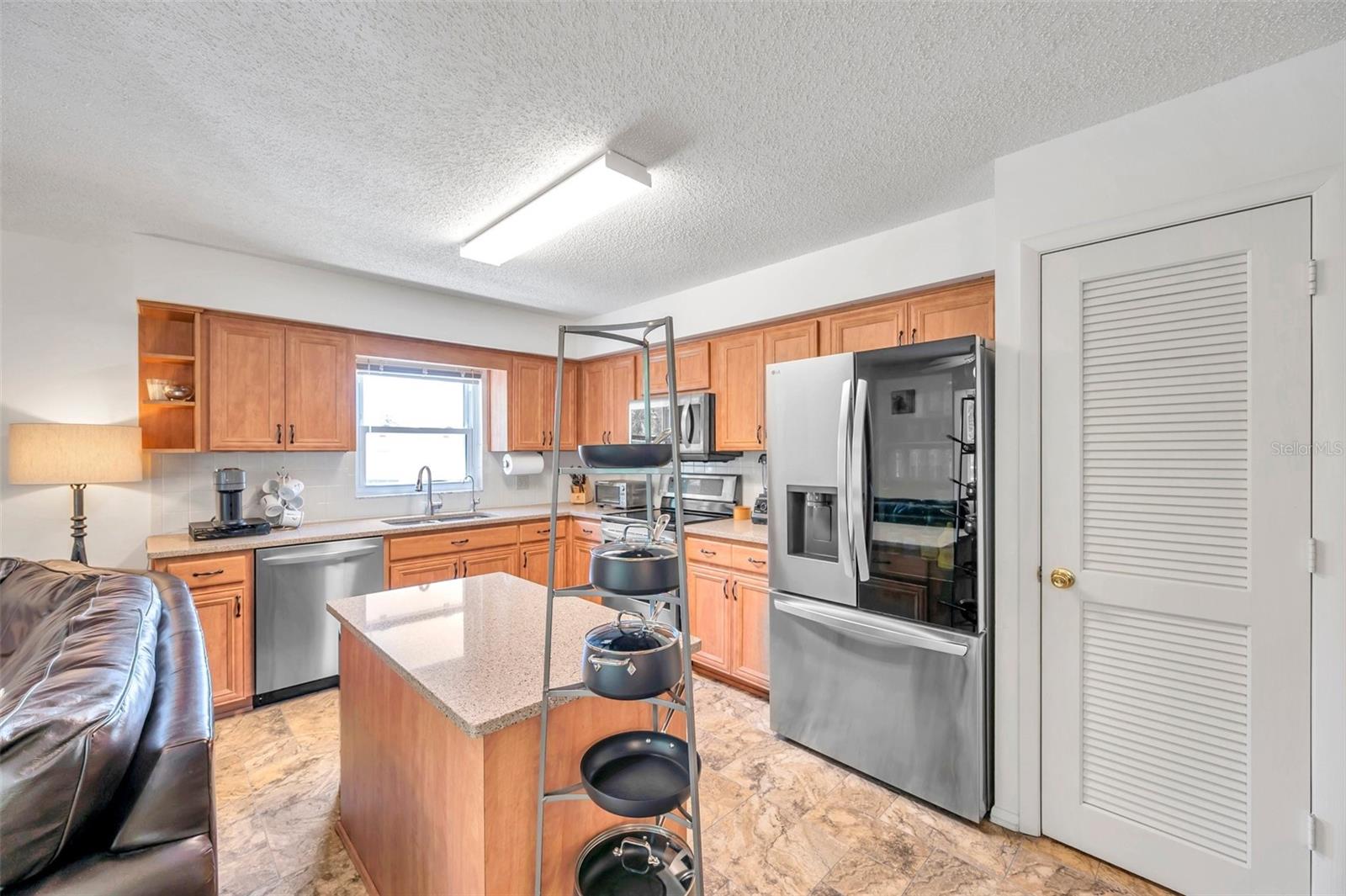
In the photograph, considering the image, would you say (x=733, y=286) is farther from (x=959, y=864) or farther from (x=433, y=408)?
(x=959, y=864)

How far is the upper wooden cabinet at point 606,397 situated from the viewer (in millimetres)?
4430

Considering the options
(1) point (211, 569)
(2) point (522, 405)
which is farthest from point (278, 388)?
(2) point (522, 405)

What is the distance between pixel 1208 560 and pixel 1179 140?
1329 mm

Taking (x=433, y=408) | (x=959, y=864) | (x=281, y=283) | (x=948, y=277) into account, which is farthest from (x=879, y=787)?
(x=281, y=283)

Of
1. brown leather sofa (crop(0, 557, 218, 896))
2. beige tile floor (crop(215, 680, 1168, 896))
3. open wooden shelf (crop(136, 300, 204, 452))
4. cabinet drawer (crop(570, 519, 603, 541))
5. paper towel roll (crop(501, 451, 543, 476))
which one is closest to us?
brown leather sofa (crop(0, 557, 218, 896))

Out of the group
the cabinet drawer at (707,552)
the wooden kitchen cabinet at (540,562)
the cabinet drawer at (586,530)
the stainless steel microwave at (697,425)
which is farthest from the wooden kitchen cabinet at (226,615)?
the cabinet drawer at (707,552)

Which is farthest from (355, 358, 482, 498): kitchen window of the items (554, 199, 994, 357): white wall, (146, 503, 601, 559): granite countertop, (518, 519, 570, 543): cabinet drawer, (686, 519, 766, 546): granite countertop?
(686, 519, 766, 546): granite countertop

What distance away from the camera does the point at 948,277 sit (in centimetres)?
257

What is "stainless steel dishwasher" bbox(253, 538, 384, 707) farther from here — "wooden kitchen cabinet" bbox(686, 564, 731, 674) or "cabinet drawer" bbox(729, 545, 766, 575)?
"cabinet drawer" bbox(729, 545, 766, 575)

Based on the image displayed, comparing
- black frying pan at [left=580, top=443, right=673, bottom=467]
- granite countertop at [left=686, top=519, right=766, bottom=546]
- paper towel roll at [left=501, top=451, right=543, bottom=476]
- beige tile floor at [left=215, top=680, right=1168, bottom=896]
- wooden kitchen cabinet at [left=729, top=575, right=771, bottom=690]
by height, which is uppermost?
black frying pan at [left=580, top=443, right=673, bottom=467]

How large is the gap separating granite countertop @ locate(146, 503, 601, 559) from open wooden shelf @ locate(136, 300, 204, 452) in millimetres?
561

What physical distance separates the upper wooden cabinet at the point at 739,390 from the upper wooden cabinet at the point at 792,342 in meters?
0.07

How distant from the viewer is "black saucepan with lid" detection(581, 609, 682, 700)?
42.4 inches

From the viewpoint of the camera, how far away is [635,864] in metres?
1.26
